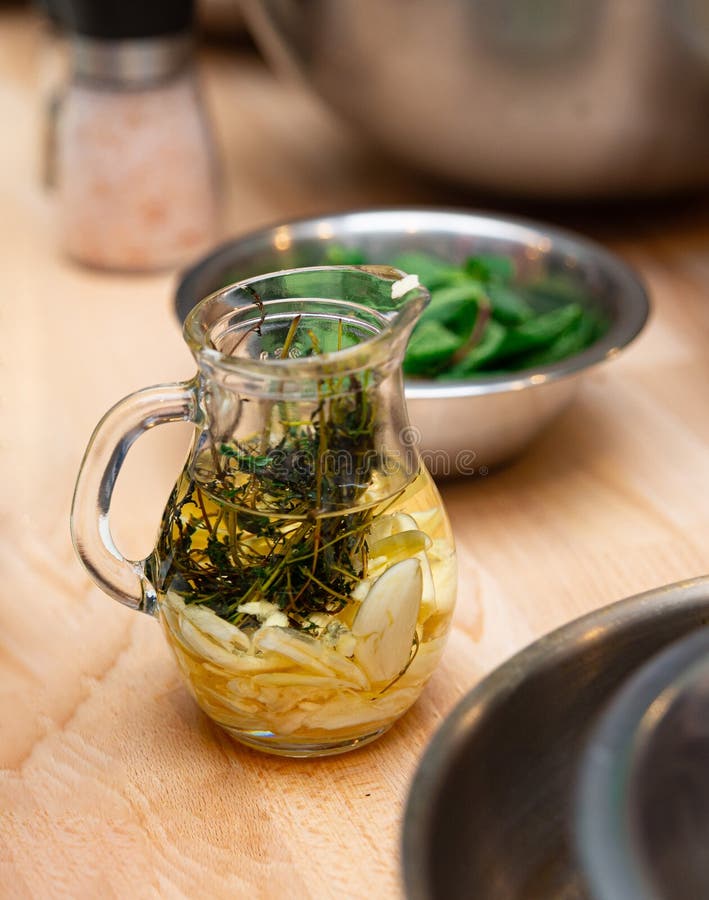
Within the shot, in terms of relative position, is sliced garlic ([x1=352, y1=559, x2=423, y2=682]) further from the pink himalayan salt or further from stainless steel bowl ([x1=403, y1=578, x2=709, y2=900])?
the pink himalayan salt

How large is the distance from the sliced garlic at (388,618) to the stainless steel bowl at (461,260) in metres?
0.19

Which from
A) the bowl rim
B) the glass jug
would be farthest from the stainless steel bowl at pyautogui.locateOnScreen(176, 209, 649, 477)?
the glass jug

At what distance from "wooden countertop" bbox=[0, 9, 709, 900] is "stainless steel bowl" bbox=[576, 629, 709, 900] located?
0.42ft

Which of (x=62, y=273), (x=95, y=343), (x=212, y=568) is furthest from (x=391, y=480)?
(x=62, y=273)

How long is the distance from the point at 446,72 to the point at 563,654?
1.80 feet

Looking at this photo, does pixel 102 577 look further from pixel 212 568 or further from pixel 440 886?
pixel 440 886

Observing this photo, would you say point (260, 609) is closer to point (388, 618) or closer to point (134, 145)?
point (388, 618)

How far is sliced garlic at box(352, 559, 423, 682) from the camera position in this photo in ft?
1.45

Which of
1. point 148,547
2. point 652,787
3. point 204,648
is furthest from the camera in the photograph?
point 148,547

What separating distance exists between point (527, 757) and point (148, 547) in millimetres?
266

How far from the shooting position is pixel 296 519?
1.44ft

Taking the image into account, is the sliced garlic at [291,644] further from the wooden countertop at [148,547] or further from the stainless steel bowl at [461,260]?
the stainless steel bowl at [461,260]

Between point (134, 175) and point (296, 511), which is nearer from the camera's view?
point (296, 511)

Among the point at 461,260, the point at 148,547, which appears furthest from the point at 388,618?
the point at 461,260
